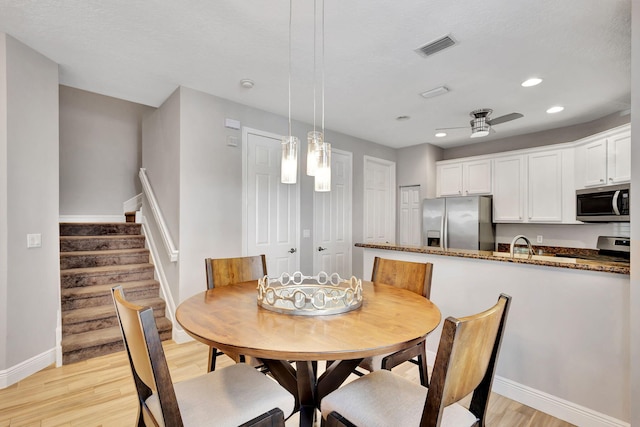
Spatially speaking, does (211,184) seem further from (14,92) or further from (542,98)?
(542,98)

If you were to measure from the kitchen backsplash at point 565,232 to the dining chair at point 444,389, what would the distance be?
12.7 feet

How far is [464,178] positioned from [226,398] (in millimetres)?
4725

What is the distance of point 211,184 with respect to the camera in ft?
10.5

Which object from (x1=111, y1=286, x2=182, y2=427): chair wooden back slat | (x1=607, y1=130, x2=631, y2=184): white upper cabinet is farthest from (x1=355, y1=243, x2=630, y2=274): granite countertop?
(x1=111, y1=286, x2=182, y2=427): chair wooden back slat

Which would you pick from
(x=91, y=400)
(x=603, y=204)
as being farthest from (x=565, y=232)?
(x=91, y=400)

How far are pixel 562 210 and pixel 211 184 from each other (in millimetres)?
4289

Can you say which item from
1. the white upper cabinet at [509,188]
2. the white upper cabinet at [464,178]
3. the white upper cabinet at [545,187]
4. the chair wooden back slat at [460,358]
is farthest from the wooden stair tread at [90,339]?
the white upper cabinet at [545,187]

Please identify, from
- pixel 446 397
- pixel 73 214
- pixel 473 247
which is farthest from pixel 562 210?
pixel 73 214

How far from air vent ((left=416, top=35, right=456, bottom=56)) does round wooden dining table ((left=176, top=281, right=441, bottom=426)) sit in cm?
177

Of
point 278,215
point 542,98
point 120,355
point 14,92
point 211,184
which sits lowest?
point 120,355

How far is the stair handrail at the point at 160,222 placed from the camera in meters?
3.05

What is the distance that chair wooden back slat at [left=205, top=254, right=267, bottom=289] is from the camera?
2045 mm

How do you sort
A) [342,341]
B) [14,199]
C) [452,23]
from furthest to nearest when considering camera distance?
1. [14,199]
2. [452,23]
3. [342,341]

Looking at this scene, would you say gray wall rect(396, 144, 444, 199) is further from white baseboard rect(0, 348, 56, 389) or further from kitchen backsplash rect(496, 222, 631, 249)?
white baseboard rect(0, 348, 56, 389)
